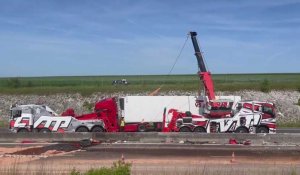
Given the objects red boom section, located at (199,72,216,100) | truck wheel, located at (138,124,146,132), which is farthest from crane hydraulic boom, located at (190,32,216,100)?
truck wheel, located at (138,124,146,132)

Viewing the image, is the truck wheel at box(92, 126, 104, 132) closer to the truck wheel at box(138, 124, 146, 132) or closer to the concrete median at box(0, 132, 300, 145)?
the truck wheel at box(138, 124, 146, 132)

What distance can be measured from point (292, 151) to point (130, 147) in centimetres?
734

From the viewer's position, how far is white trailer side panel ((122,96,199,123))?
32.3m

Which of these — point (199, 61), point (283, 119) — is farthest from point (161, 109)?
point (283, 119)

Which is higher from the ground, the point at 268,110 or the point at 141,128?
the point at 268,110

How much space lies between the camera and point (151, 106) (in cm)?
3303

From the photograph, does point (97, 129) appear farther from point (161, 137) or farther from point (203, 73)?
point (203, 73)

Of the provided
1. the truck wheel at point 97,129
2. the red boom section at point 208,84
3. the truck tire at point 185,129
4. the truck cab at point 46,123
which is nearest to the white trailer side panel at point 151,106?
the red boom section at point 208,84

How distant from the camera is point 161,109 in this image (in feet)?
108

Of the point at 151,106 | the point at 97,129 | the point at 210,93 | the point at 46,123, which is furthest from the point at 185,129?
the point at 46,123

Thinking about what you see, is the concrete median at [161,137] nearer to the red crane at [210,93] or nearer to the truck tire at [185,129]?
the truck tire at [185,129]

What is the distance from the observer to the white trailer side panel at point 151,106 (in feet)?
106

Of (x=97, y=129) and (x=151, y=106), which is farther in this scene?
(x=151, y=106)

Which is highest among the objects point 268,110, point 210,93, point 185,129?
point 210,93
